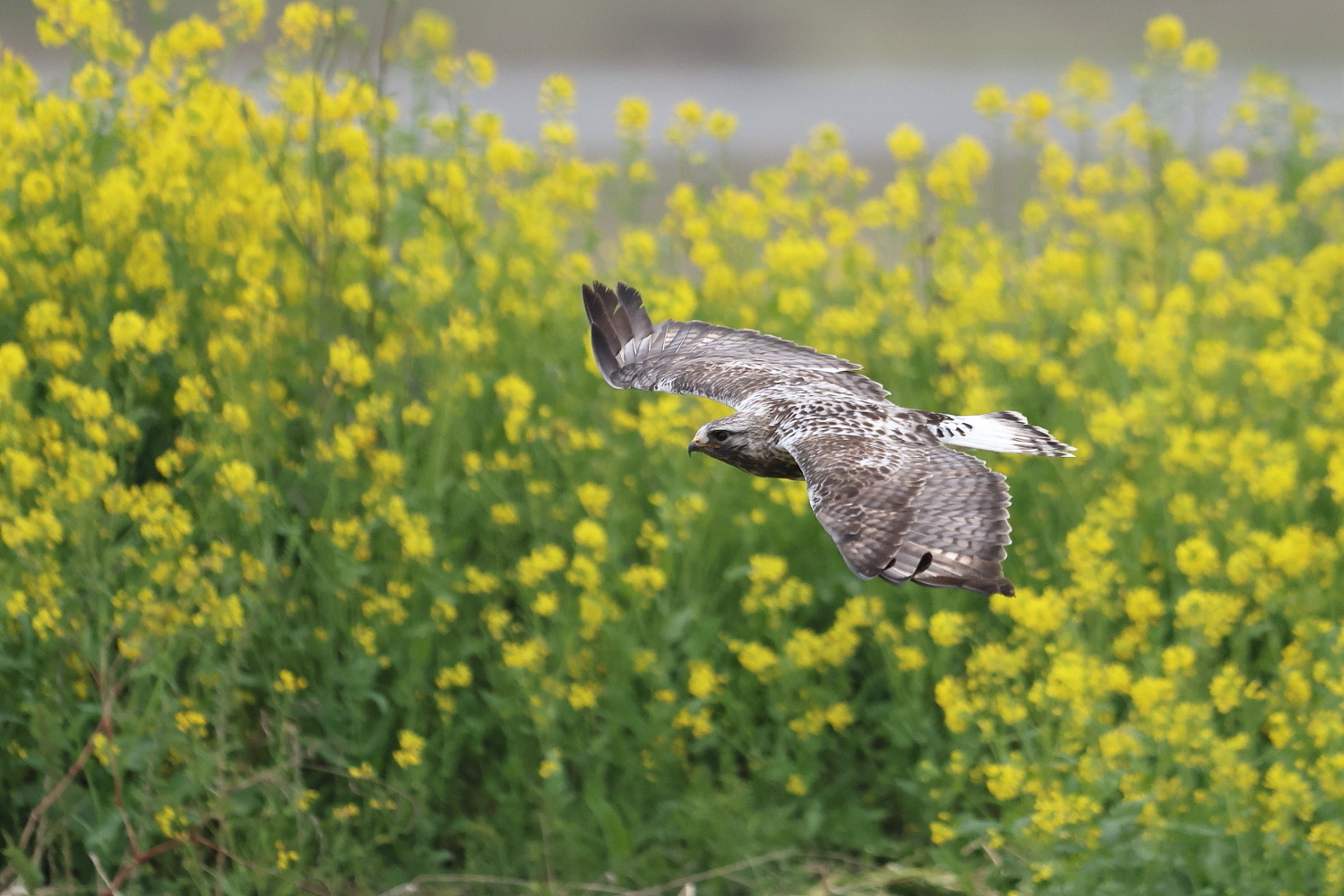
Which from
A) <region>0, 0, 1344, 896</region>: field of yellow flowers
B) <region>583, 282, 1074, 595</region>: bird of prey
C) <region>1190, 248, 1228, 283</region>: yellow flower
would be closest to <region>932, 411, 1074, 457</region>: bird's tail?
<region>583, 282, 1074, 595</region>: bird of prey

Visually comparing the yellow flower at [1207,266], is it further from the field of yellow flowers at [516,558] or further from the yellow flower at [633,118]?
the yellow flower at [633,118]

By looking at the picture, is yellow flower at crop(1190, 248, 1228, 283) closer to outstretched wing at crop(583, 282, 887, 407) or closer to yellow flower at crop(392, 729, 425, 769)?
outstretched wing at crop(583, 282, 887, 407)

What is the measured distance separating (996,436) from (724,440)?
1.72 ft

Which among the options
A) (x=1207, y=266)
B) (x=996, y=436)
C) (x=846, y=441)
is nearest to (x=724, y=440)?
(x=846, y=441)

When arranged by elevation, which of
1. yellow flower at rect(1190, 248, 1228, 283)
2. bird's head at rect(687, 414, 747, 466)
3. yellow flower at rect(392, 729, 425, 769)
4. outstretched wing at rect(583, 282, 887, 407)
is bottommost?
yellow flower at rect(392, 729, 425, 769)

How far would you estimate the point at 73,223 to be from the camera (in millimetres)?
3857

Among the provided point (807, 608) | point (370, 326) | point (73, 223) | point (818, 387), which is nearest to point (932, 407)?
point (807, 608)

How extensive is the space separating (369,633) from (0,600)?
800mm

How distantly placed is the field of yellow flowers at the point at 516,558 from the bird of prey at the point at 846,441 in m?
0.24

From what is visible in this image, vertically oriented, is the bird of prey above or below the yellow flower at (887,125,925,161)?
below

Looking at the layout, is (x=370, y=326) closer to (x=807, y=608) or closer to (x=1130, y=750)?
(x=807, y=608)

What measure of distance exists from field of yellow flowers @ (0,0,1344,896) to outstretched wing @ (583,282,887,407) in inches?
7.2

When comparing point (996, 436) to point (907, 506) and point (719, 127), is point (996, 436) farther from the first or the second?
point (719, 127)

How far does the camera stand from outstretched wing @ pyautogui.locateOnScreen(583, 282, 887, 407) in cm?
329
